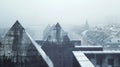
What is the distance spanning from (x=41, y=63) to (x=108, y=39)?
57155 millimetres

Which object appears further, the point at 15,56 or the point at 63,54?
the point at 63,54

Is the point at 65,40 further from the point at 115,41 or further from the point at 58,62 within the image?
the point at 115,41

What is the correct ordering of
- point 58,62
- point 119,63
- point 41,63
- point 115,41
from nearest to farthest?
point 41,63
point 119,63
point 58,62
point 115,41

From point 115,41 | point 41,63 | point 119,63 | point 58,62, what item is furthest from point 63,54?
→ point 115,41

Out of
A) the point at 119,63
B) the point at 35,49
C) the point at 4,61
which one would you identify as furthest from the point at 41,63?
the point at 119,63

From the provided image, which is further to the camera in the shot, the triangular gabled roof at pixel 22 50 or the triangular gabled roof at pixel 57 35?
the triangular gabled roof at pixel 57 35

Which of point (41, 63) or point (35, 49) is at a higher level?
point (35, 49)

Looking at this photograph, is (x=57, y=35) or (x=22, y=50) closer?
(x=22, y=50)

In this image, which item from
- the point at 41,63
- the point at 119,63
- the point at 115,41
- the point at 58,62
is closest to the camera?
the point at 41,63

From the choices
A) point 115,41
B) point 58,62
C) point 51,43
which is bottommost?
point 115,41

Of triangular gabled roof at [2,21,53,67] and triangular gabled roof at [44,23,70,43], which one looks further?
triangular gabled roof at [44,23,70,43]

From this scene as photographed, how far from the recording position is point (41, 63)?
10.3 m

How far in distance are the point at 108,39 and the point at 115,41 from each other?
362 cm

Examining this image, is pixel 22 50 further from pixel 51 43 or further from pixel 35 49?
pixel 51 43
